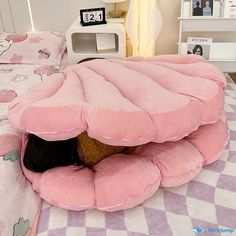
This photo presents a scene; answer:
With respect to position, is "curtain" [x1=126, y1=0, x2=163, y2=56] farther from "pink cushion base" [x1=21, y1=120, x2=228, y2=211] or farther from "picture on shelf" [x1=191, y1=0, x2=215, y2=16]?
"pink cushion base" [x1=21, y1=120, x2=228, y2=211]

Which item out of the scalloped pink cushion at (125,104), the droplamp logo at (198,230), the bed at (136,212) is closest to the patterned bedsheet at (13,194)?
the bed at (136,212)

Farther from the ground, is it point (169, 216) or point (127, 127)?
point (127, 127)

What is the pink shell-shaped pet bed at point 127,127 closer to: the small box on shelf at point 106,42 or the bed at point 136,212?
the bed at point 136,212

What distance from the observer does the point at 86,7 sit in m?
2.40

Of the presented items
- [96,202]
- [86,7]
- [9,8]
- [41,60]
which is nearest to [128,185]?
[96,202]

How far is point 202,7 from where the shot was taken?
83.5 inches

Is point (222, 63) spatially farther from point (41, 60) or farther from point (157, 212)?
point (157, 212)

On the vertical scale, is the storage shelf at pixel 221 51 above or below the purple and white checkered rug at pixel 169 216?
above

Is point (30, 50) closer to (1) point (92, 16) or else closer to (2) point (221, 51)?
(1) point (92, 16)

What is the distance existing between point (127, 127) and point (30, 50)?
1.53m

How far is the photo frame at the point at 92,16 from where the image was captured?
2157mm

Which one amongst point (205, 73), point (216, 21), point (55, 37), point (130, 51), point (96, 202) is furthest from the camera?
point (130, 51)

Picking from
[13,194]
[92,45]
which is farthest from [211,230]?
[92,45]

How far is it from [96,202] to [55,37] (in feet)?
5.38
